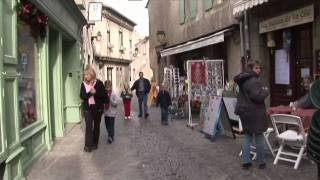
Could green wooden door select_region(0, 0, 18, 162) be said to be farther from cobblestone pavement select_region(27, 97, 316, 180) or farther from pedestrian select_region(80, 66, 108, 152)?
pedestrian select_region(80, 66, 108, 152)

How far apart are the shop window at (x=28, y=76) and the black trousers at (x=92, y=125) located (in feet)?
3.46

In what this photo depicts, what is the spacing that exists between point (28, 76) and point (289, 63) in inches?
248

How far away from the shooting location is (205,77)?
12359 mm

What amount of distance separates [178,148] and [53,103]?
322cm

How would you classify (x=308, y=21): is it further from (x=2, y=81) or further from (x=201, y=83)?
(x=2, y=81)

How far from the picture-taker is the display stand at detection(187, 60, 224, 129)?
1238cm

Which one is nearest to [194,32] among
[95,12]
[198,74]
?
[95,12]

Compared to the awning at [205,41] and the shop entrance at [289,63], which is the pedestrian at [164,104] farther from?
the shop entrance at [289,63]

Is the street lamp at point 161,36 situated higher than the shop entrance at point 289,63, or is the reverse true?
the street lamp at point 161,36

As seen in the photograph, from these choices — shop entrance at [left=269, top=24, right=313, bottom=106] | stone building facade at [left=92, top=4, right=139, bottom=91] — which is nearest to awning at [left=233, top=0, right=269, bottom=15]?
shop entrance at [left=269, top=24, right=313, bottom=106]

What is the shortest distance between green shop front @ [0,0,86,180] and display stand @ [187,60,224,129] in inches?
132

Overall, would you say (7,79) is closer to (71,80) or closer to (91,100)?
(91,100)

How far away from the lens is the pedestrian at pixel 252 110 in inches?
287

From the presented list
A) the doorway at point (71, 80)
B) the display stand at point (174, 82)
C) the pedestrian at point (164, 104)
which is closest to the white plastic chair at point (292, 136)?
the pedestrian at point (164, 104)
